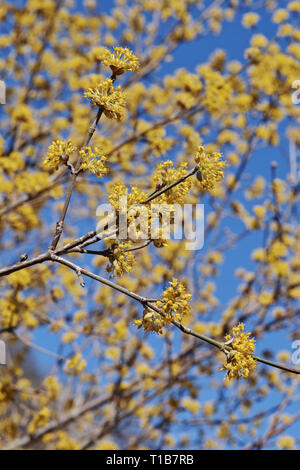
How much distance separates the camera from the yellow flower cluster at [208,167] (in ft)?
5.52

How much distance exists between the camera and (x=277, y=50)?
476 centimetres

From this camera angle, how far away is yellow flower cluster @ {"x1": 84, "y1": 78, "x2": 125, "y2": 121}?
68.6 inches

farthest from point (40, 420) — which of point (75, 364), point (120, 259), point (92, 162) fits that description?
point (92, 162)

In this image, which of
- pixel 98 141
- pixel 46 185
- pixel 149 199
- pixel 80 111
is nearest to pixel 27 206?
pixel 46 185

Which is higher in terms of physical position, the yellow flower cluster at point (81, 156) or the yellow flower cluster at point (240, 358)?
the yellow flower cluster at point (81, 156)

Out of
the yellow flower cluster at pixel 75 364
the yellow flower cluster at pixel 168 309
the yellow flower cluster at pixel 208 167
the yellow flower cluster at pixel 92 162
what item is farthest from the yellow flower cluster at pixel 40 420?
the yellow flower cluster at pixel 208 167

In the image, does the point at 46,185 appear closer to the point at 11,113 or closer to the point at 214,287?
the point at 11,113

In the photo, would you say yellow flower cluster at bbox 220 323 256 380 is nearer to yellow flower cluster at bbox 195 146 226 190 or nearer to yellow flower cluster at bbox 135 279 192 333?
yellow flower cluster at bbox 135 279 192 333

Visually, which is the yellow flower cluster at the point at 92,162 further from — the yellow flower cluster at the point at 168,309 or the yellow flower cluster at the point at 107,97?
the yellow flower cluster at the point at 168,309

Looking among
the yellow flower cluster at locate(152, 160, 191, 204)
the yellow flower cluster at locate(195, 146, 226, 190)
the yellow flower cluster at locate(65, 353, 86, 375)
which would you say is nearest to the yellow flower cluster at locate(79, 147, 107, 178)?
the yellow flower cluster at locate(152, 160, 191, 204)

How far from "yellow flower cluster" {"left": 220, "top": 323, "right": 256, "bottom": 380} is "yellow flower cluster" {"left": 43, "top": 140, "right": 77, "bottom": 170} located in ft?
3.07

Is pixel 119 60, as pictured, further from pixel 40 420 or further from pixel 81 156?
pixel 40 420

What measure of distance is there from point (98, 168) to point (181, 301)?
59cm

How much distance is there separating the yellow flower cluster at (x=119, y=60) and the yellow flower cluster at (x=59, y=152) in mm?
342
